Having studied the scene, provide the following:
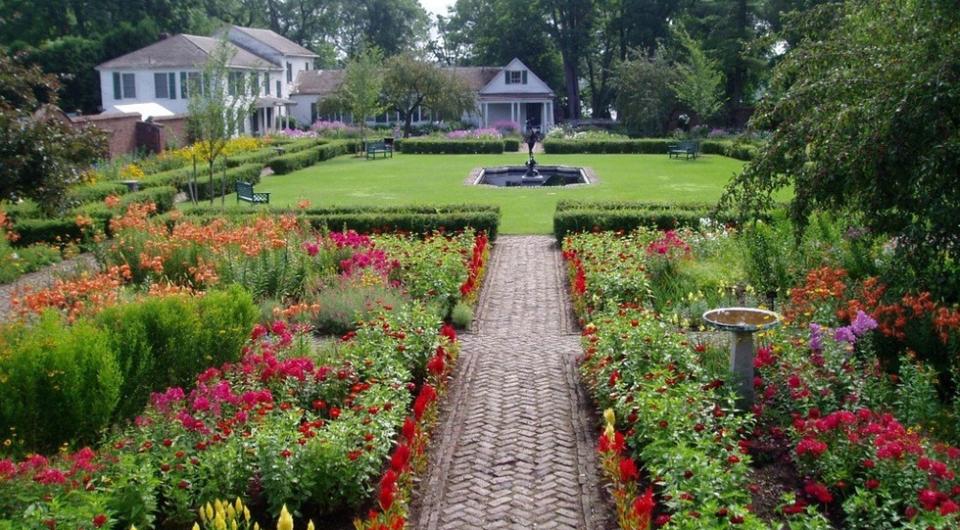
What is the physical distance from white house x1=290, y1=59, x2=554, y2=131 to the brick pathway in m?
47.9

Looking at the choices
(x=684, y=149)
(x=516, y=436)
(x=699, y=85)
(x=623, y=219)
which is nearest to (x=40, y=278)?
(x=623, y=219)

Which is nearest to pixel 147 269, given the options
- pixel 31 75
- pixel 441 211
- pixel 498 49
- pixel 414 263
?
pixel 414 263

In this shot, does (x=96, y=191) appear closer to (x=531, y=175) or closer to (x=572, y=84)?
(x=531, y=175)

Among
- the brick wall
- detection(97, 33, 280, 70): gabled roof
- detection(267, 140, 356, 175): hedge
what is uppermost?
detection(97, 33, 280, 70): gabled roof

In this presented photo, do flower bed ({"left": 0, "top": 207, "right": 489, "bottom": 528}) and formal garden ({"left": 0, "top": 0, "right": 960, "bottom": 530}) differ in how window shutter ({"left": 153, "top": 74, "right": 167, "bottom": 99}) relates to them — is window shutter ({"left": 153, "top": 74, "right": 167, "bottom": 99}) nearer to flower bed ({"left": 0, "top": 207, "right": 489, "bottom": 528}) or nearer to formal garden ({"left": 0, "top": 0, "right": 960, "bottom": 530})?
formal garden ({"left": 0, "top": 0, "right": 960, "bottom": 530})

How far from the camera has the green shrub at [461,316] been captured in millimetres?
10703

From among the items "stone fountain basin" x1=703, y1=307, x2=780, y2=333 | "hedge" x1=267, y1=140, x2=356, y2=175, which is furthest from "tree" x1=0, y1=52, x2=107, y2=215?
"hedge" x1=267, y1=140, x2=356, y2=175

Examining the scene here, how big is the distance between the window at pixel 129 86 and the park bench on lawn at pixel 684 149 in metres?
26.9

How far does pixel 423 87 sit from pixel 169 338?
1571 inches

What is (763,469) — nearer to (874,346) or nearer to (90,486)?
(874,346)

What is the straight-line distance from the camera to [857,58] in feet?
28.9

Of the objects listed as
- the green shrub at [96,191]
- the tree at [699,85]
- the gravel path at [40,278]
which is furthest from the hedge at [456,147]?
the gravel path at [40,278]

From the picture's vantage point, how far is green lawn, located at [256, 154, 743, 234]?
2250 centimetres

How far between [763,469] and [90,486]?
4237 millimetres
